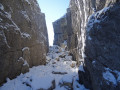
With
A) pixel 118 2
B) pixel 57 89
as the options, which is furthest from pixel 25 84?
pixel 118 2

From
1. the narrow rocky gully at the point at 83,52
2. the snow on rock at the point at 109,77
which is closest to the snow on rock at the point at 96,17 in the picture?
the narrow rocky gully at the point at 83,52

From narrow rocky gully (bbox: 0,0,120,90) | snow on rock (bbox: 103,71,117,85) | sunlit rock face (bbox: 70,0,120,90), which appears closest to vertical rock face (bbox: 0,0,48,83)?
narrow rocky gully (bbox: 0,0,120,90)

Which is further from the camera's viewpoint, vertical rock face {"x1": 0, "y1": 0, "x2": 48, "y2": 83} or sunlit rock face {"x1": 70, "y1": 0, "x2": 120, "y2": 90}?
vertical rock face {"x1": 0, "y1": 0, "x2": 48, "y2": 83}

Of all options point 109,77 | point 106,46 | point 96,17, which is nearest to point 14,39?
point 96,17

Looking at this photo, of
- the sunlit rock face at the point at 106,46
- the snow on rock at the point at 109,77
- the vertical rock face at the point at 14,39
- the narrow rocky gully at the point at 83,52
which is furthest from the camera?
the vertical rock face at the point at 14,39

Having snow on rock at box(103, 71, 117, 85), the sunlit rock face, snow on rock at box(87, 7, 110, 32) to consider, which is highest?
snow on rock at box(87, 7, 110, 32)

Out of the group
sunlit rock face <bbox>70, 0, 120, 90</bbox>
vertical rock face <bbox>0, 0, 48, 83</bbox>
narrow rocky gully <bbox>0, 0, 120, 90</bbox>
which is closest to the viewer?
sunlit rock face <bbox>70, 0, 120, 90</bbox>

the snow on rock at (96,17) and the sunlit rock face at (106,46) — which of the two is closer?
the sunlit rock face at (106,46)

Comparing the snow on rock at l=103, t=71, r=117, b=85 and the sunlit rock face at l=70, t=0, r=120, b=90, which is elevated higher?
the sunlit rock face at l=70, t=0, r=120, b=90

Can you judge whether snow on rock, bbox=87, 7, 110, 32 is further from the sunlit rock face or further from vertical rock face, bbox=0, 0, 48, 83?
vertical rock face, bbox=0, 0, 48, 83

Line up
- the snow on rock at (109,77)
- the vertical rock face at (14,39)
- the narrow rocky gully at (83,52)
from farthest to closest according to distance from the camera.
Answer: the vertical rock face at (14,39), the narrow rocky gully at (83,52), the snow on rock at (109,77)

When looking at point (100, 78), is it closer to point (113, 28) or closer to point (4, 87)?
point (113, 28)

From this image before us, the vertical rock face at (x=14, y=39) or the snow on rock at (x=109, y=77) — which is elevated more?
the vertical rock face at (x=14, y=39)

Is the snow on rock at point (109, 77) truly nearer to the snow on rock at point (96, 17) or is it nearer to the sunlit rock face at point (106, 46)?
the sunlit rock face at point (106, 46)
